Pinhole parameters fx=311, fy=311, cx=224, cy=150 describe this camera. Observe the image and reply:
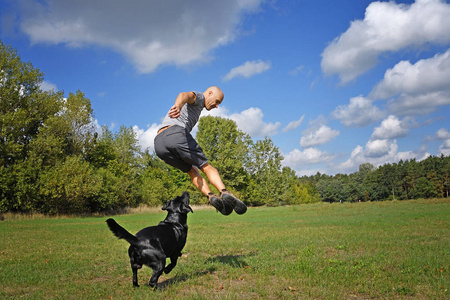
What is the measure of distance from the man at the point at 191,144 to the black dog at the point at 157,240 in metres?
0.56

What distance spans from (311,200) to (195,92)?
94.4 metres

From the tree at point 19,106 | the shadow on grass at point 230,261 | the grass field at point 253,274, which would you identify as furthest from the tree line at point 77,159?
the shadow on grass at point 230,261

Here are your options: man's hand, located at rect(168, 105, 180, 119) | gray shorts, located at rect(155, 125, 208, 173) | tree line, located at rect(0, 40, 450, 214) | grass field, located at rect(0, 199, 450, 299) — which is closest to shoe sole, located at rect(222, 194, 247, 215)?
Result: gray shorts, located at rect(155, 125, 208, 173)

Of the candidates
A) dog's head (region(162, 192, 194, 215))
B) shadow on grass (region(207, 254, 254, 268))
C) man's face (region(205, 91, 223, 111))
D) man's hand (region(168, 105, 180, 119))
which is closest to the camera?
man's hand (region(168, 105, 180, 119))

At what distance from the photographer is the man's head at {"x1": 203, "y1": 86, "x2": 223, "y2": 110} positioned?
5195 millimetres

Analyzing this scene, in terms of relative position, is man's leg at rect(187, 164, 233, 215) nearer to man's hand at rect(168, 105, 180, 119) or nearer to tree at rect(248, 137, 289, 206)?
man's hand at rect(168, 105, 180, 119)

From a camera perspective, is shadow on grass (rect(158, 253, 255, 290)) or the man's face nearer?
shadow on grass (rect(158, 253, 255, 290))

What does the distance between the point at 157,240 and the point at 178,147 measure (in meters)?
1.40

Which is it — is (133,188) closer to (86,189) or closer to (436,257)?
(86,189)

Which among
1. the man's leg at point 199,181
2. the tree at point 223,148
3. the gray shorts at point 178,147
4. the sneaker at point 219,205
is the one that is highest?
the tree at point 223,148

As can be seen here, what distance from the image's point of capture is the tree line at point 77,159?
28859 millimetres

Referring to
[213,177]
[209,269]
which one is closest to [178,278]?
[209,269]

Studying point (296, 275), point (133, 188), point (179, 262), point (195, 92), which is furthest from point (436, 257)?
point (133, 188)

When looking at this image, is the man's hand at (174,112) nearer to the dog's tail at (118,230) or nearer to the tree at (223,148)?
the dog's tail at (118,230)
